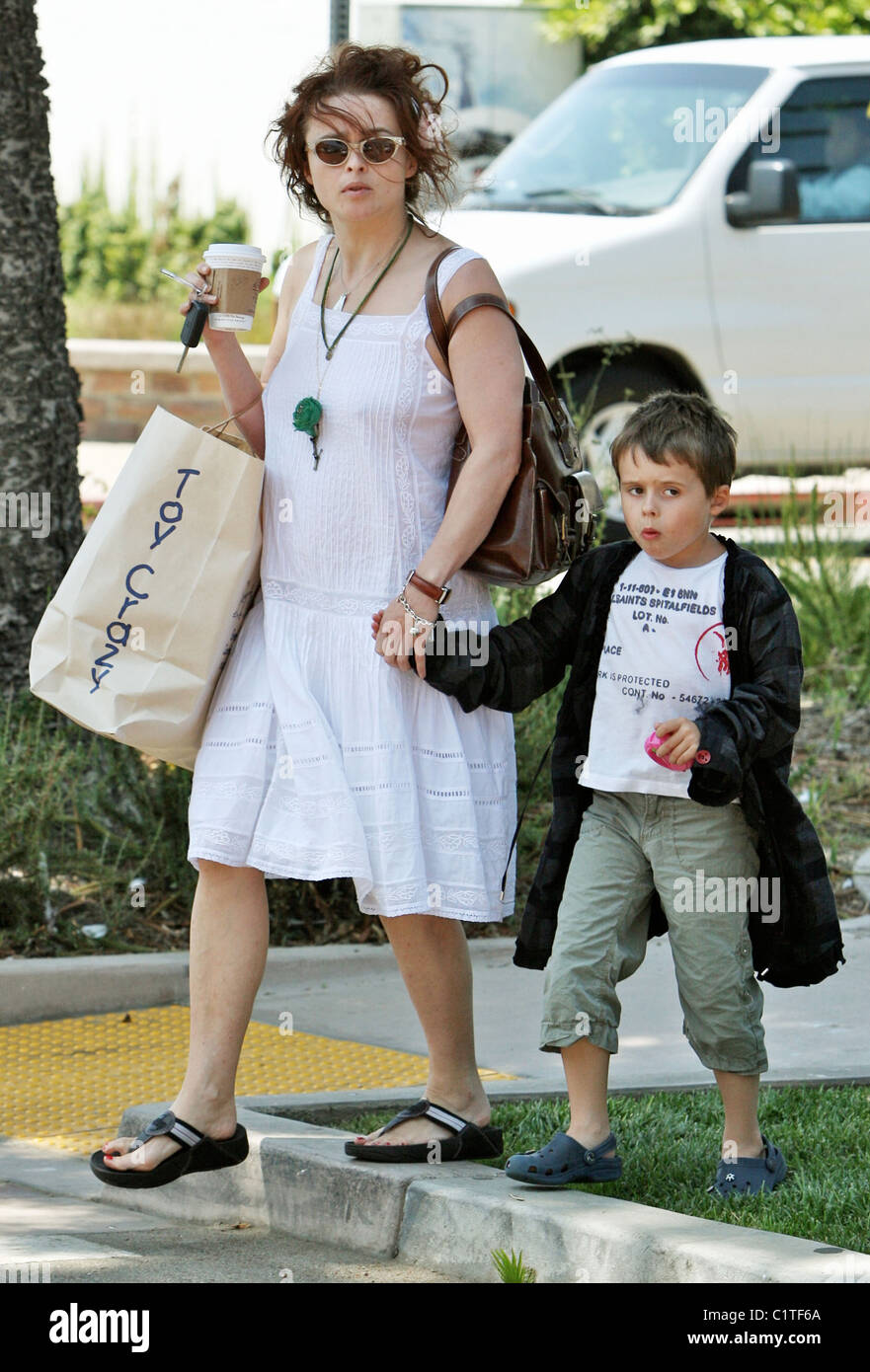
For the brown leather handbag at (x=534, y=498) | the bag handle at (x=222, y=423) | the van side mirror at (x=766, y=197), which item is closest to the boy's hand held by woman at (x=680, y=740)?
the brown leather handbag at (x=534, y=498)

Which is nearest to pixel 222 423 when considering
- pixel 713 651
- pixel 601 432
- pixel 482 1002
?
pixel 713 651

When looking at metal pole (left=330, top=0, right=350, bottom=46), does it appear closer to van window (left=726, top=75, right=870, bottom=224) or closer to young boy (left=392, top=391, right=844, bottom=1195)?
young boy (left=392, top=391, right=844, bottom=1195)

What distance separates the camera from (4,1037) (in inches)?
194

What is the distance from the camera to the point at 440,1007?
3.73 m

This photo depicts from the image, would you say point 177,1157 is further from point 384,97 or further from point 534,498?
point 384,97

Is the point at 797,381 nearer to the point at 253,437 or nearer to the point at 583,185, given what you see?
the point at 583,185

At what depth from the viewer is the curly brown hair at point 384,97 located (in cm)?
364

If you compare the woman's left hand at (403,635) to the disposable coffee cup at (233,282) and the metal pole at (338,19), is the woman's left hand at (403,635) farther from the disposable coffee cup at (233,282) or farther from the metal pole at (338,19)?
the metal pole at (338,19)

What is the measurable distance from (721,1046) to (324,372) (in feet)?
4.63

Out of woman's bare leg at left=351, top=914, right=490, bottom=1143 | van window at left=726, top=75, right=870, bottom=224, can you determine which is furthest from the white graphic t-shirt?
van window at left=726, top=75, right=870, bottom=224

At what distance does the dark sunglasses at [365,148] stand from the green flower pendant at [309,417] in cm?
43

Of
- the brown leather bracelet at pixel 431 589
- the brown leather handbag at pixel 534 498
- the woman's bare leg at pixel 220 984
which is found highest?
the brown leather handbag at pixel 534 498

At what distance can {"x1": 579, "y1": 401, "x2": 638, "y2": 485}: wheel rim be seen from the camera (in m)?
8.66
